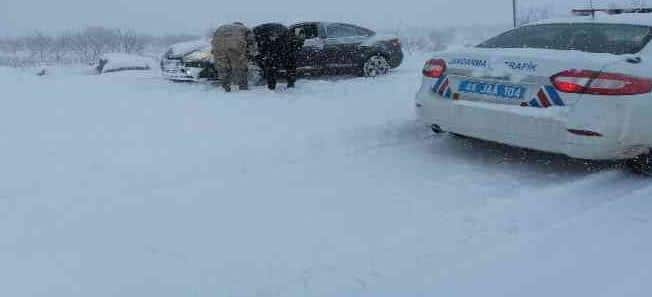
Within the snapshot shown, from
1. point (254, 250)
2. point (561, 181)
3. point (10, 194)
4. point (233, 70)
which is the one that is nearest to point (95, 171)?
point (10, 194)

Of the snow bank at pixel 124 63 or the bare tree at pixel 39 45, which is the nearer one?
the snow bank at pixel 124 63

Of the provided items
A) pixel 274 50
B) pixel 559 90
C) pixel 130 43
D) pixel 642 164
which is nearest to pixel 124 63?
pixel 274 50

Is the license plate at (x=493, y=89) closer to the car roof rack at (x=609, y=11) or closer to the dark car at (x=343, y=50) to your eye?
the car roof rack at (x=609, y=11)

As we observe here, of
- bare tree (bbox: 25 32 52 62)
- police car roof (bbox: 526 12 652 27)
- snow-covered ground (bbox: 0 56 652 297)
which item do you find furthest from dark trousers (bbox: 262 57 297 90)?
bare tree (bbox: 25 32 52 62)

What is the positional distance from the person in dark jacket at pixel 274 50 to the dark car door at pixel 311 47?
1687mm

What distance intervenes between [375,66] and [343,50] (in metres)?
0.79

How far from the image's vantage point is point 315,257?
3406mm

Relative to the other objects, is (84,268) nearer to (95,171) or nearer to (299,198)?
(299,198)

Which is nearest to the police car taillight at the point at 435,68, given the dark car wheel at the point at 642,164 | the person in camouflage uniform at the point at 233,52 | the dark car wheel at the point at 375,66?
the dark car wheel at the point at 642,164

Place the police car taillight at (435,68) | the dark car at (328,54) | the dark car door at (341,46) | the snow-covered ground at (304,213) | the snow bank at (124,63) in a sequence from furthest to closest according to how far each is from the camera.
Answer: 1. the snow bank at (124,63)
2. the dark car door at (341,46)
3. the dark car at (328,54)
4. the police car taillight at (435,68)
5. the snow-covered ground at (304,213)

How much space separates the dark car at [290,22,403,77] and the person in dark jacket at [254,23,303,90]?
1710mm

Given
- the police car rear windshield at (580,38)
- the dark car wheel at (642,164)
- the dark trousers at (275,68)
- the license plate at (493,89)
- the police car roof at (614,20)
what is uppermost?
the police car roof at (614,20)

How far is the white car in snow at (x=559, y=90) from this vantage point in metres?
4.39

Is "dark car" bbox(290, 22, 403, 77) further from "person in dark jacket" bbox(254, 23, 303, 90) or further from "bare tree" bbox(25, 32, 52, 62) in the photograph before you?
"bare tree" bbox(25, 32, 52, 62)
